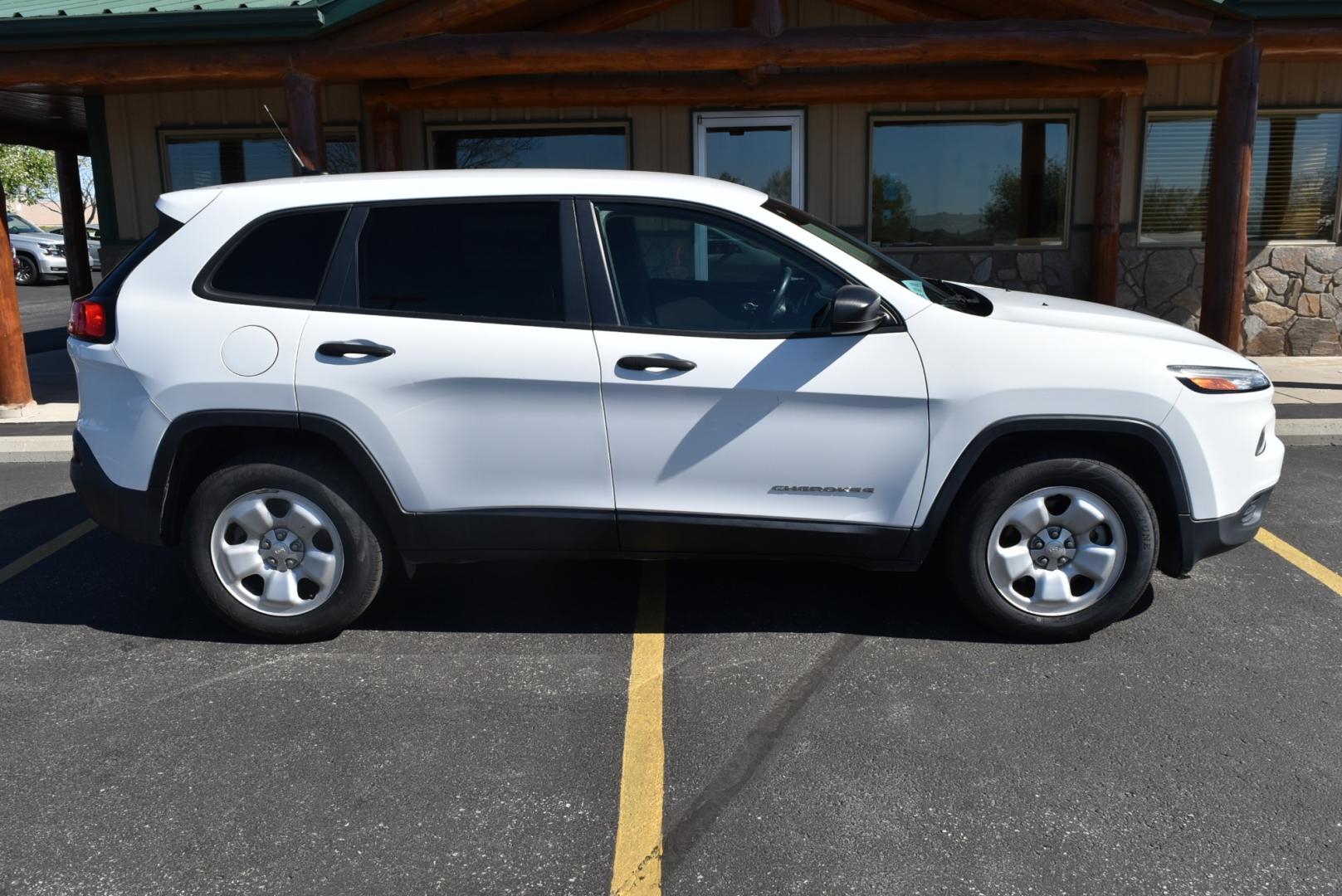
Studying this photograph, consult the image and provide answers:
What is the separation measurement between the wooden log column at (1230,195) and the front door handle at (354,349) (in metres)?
6.45

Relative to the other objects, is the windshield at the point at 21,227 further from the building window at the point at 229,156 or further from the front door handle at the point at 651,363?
the front door handle at the point at 651,363

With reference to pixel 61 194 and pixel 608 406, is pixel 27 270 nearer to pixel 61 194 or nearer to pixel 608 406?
pixel 61 194

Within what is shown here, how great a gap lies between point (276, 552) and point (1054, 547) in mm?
3018

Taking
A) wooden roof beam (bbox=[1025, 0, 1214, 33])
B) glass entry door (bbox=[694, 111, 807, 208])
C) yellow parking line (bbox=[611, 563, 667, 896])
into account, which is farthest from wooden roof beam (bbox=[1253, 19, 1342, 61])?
yellow parking line (bbox=[611, 563, 667, 896])

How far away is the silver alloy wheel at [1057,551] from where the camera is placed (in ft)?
13.4

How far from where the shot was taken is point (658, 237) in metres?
4.21

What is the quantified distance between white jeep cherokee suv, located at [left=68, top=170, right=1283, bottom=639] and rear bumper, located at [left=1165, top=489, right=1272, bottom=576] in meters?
0.02

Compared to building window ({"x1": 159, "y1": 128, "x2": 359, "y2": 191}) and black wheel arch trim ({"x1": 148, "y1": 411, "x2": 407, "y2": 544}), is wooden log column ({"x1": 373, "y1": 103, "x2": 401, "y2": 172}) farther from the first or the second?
black wheel arch trim ({"x1": 148, "y1": 411, "x2": 407, "y2": 544})

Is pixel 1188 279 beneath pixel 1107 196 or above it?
beneath

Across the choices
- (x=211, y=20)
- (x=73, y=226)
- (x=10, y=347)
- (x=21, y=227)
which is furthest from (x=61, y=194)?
(x=21, y=227)

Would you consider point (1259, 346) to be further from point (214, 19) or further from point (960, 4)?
point (214, 19)

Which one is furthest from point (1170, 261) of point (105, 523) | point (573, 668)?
point (105, 523)

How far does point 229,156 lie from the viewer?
1129cm

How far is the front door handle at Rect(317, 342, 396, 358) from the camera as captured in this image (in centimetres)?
405
